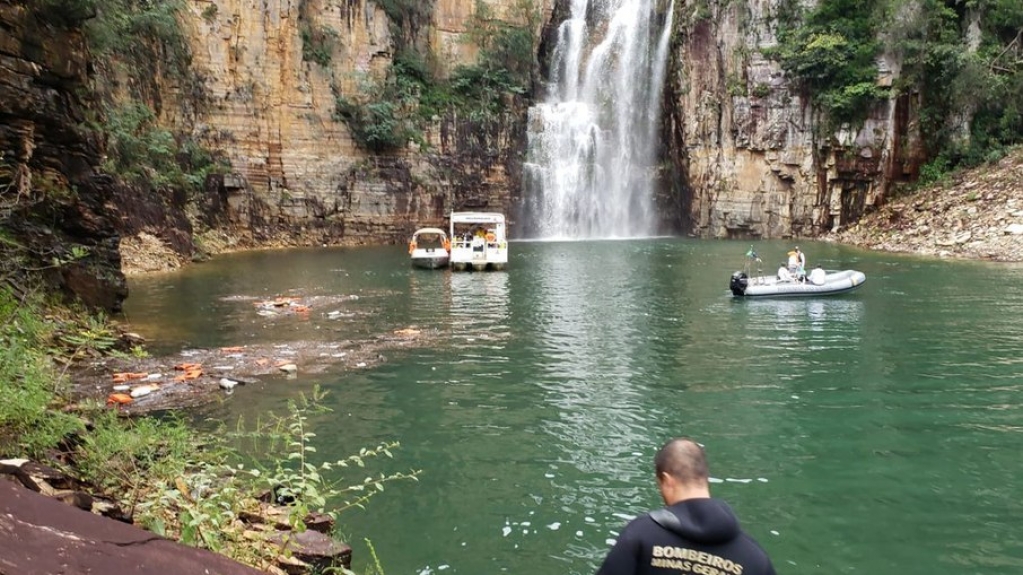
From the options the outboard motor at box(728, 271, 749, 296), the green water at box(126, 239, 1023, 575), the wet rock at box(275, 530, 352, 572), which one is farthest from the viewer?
the outboard motor at box(728, 271, 749, 296)

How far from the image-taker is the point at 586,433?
9.88 metres

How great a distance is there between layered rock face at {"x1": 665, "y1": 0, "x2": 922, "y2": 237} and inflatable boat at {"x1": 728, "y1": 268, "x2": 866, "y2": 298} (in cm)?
2408

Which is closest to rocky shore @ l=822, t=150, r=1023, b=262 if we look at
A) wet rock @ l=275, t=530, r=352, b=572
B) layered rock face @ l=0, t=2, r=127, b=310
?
layered rock face @ l=0, t=2, r=127, b=310

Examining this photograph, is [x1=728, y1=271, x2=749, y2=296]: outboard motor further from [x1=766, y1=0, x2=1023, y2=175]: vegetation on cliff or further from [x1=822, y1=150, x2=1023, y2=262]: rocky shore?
[x1=766, y1=0, x2=1023, y2=175]: vegetation on cliff

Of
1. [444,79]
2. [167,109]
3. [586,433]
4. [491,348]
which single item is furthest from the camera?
[444,79]

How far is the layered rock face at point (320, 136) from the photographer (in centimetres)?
4275

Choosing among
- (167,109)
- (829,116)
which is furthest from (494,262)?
(829,116)

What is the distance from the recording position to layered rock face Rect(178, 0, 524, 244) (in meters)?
42.8

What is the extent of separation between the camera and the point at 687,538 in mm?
2949

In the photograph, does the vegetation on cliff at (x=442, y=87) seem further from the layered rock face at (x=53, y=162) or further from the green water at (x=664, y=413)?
the layered rock face at (x=53, y=162)

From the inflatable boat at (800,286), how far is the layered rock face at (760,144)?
79.0ft

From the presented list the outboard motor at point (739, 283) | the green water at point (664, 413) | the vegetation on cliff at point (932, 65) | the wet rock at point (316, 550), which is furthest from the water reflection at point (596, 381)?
the vegetation on cliff at point (932, 65)

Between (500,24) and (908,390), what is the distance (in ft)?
149

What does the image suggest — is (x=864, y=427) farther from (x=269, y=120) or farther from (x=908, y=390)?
(x=269, y=120)
